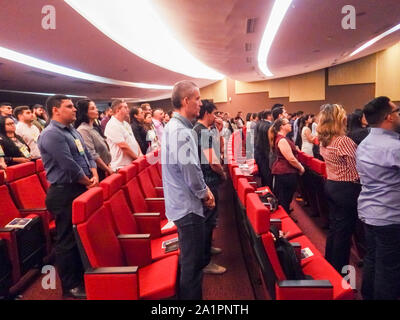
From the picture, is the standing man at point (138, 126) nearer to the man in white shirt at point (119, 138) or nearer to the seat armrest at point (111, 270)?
the man in white shirt at point (119, 138)

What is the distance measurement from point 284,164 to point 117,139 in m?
1.73

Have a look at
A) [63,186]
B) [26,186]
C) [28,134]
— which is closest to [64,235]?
[63,186]

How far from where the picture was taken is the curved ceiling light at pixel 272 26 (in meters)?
4.41

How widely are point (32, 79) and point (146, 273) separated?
8.49 meters

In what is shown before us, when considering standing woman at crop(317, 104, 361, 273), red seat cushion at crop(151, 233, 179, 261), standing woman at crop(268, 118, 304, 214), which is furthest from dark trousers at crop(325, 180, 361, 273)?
red seat cushion at crop(151, 233, 179, 261)

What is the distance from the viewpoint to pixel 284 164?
2.81m

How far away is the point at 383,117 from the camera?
155 cm

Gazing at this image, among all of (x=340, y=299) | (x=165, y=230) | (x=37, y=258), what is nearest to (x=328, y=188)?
(x=340, y=299)

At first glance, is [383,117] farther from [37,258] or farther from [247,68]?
[247,68]

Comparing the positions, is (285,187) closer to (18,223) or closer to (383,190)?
(383,190)

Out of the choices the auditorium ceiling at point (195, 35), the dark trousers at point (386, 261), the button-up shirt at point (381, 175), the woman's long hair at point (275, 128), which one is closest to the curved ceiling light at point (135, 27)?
the auditorium ceiling at point (195, 35)

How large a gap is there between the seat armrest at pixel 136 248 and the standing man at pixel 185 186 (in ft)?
1.11

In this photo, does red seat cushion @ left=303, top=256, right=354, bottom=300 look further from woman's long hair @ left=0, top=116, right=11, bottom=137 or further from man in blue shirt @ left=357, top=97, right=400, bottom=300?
woman's long hair @ left=0, top=116, right=11, bottom=137

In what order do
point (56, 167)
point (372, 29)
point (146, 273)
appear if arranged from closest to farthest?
point (146, 273), point (56, 167), point (372, 29)
